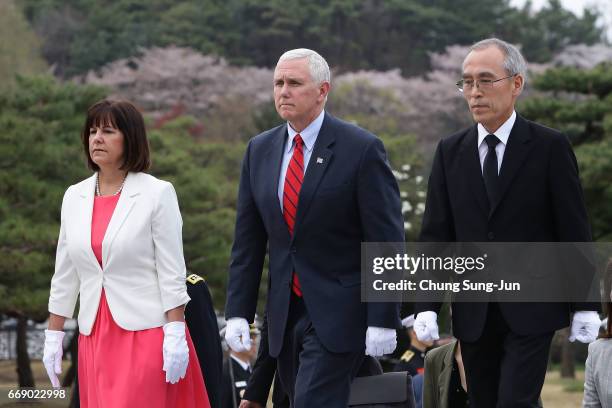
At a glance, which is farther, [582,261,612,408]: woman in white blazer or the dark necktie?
[582,261,612,408]: woman in white blazer

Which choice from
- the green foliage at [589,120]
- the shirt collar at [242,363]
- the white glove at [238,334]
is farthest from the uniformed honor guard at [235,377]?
the green foliage at [589,120]

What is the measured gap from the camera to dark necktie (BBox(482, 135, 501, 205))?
4973 mm

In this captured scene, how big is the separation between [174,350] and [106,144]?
0.98 m

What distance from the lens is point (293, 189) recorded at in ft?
16.6

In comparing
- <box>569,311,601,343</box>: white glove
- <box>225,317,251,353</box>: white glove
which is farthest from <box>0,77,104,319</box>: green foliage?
<box>569,311,601,343</box>: white glove

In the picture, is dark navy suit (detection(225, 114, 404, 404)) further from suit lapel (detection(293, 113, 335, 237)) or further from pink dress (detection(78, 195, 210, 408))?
pink dress (detection(78, 195, 210, 408))

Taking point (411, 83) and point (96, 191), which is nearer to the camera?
point (96, 191)

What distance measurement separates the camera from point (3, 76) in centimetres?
3594

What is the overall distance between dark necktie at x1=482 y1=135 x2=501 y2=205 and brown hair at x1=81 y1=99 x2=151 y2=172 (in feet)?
5.01

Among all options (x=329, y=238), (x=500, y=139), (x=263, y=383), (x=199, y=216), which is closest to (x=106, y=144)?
(x=329, y=238)

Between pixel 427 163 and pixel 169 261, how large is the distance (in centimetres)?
2455

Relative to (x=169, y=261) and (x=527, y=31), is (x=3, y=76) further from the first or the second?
(x=169, y=261)

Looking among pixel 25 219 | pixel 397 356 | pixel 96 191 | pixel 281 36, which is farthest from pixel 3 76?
pixel 96 191

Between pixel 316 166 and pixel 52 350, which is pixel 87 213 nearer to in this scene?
pixel 52 350
